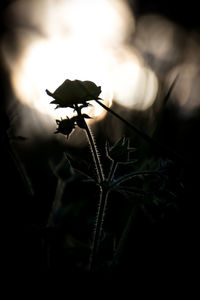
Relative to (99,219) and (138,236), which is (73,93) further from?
(138,236)

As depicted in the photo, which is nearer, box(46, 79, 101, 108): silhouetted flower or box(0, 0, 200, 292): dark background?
box(46, 79, 101, 108): silhouetted flower

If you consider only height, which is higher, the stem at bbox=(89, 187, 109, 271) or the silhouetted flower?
the silhouetted flower

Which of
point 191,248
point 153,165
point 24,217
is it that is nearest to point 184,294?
point 191,248

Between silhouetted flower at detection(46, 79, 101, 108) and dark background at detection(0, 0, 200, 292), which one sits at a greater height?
silhouetted flower at detection(46, 79, 101, 108)

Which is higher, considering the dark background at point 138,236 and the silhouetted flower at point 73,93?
the silhouetted flower at point 73,93

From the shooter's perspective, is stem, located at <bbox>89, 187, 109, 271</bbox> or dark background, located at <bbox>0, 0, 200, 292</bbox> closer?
stem, located at <bbox>89, 187, 109, 271</bbox>

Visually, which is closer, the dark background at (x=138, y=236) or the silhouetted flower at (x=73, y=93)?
the silhouetted flower at (x=73, y=93)

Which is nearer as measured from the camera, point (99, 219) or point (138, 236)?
point (99, 219)

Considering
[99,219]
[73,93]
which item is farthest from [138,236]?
[73,93]
